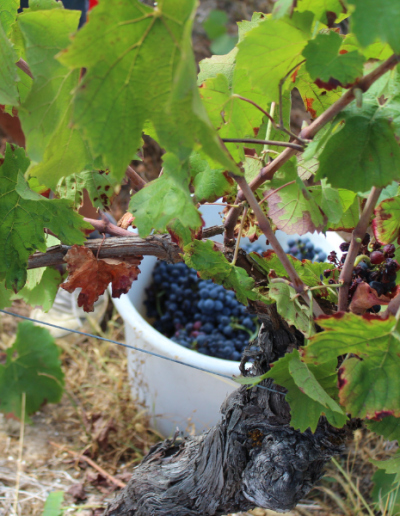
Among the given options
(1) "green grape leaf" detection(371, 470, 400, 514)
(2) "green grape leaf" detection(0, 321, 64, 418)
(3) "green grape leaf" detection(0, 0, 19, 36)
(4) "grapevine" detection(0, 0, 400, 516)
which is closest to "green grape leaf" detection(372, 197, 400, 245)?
(4) "grapevine" detection(0, 0, 400, 516)

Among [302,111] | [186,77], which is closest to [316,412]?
[186,77]

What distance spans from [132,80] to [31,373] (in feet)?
3.12

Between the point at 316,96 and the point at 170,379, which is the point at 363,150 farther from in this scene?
the point at 170,379

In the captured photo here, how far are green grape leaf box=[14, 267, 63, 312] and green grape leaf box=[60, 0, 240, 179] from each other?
0.33 metres

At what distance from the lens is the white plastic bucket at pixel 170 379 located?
0.84m

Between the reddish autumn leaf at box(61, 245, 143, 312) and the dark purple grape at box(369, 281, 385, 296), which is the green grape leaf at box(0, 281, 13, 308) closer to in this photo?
the reddish autumn leaf at box(61, 245, 143, 312)

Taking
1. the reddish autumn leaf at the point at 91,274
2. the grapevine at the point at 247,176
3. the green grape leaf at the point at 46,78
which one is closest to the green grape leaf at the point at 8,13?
the grapevine at the point at 247,176

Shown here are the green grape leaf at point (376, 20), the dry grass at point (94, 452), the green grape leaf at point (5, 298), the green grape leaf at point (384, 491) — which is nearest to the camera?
the green grape leaf at point (376, 20)

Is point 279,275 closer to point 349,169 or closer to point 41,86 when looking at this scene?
point 349,169

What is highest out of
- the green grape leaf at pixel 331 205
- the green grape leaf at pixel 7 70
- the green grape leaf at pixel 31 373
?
the green grape leaf at pixel 7 70

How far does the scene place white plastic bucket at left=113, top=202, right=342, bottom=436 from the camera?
33.0 inches

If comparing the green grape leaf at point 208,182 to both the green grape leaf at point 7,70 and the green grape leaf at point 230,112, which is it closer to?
the green grape leaf at point 230,112

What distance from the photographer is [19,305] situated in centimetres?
140

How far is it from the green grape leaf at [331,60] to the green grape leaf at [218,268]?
0.18 m
